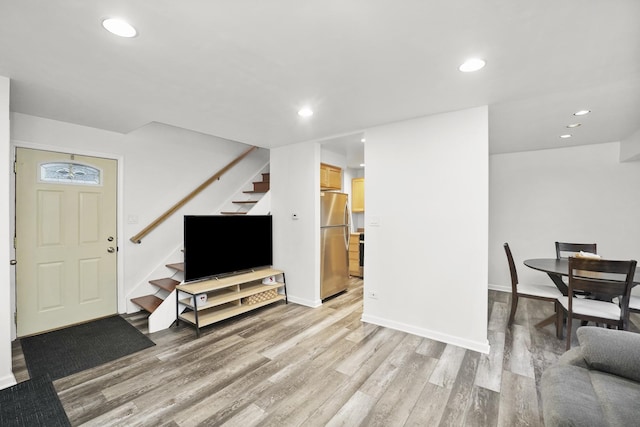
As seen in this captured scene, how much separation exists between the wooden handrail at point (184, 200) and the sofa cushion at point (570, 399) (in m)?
4.39

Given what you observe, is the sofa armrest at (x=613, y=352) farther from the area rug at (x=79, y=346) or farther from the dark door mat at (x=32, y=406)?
the area rug at (x=79, y=346)

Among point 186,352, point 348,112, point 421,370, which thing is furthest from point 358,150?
point 186,352

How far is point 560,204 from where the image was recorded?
4.53 meters

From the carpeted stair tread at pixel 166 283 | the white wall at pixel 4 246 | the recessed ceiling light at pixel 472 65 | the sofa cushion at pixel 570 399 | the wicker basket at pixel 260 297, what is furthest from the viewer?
the wicker basket at pixel 260 297

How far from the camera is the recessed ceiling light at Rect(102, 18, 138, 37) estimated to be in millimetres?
1569

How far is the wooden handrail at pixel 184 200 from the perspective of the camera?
3896 millimetres

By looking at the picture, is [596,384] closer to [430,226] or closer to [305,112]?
[430,226]

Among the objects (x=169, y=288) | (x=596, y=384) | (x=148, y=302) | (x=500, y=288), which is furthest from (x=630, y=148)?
(x=148, y=302)


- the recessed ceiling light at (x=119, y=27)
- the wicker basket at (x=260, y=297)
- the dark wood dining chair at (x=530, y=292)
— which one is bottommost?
the wicker basket at (x=260, y=297)

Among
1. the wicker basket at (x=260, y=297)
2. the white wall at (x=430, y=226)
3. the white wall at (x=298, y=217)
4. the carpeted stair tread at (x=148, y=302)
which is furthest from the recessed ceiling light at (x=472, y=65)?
the carpeted stair tread at (x=148, y=302)

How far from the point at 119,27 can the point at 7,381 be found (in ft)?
9.04

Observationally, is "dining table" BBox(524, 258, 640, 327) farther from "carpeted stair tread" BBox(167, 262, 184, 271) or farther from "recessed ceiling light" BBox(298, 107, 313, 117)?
"carpeted stair tread" BBox(167, 262, 184, 271)

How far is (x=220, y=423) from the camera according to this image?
71.6 inches

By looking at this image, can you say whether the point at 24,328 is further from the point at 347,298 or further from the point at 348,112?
the point at 348,112
